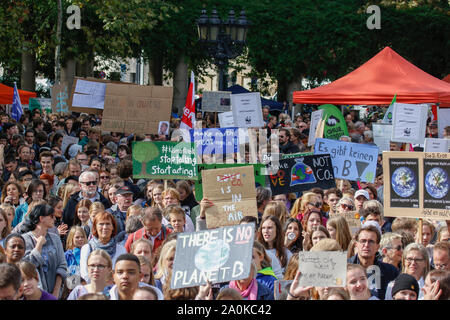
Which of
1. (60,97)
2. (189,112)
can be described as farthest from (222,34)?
(60,97)

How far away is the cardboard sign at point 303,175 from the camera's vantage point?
33.7 ft

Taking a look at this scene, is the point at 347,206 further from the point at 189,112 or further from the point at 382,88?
the point at 382,88

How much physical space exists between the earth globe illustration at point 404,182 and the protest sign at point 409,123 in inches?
153

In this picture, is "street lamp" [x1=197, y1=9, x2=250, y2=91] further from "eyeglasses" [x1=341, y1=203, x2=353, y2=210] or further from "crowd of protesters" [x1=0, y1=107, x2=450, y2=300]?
"eyeglasses" [x1=341, y1=203, x2=353, y2=210]

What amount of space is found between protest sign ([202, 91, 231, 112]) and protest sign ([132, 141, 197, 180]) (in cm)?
600

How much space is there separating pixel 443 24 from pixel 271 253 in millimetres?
23753

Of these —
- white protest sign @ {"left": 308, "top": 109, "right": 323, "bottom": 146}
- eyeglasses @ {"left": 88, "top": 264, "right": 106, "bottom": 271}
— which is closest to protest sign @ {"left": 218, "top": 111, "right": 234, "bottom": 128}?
white protest sign @ {"left": 308, "top": 109, "right": 323, "bottom": 146}

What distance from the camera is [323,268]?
5293mm

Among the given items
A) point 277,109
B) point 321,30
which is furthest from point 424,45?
point 277,109

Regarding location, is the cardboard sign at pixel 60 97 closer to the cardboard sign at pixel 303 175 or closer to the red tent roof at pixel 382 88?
the red tent roof at pixel 382 88

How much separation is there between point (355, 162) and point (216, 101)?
559cm

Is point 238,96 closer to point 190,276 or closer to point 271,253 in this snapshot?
point 271,253

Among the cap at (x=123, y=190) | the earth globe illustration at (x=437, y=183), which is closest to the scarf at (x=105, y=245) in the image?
the cap at (x=123, y=190)

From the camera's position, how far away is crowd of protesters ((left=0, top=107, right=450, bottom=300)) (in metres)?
5.74
